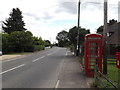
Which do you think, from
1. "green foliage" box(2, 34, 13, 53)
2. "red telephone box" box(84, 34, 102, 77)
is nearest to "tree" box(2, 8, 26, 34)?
"green foliage" box(2, 34, 13, 53)

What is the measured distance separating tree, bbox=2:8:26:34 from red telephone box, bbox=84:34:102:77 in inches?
2461

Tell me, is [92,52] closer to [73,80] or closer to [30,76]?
[73,80]

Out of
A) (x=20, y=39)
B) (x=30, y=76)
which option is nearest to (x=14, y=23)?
(x=20, y=39)

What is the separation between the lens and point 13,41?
5062 cm

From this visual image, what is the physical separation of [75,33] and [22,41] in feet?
57.1

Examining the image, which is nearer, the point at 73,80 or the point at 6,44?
the point at 73,80

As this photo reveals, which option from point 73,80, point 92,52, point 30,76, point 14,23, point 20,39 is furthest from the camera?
point 14,23

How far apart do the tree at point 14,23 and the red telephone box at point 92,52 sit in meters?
62.5

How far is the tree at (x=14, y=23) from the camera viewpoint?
73.1 meters

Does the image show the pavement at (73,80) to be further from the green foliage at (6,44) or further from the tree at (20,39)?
the tree at (20,39)

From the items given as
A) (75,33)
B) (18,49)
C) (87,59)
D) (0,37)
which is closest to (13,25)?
(18,49)

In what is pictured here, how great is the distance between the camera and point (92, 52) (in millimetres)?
13023

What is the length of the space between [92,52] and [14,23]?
62983 mm

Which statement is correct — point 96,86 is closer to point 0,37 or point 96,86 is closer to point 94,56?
point 94,56
